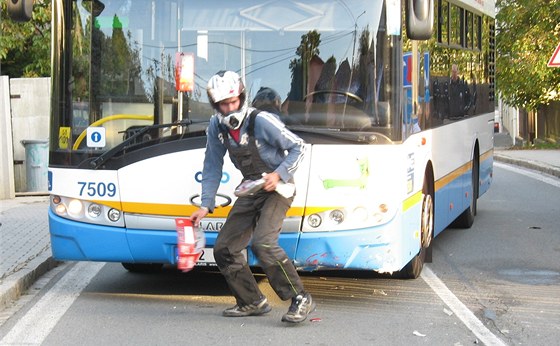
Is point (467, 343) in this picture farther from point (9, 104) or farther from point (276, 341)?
point (9, 104)

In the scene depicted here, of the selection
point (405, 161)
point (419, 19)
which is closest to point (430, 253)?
point (405, 161)

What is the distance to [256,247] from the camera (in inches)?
317

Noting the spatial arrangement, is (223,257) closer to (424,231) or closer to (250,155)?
(250,155)

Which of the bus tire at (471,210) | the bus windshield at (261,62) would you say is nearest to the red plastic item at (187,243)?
the bus windshield at (261,62)

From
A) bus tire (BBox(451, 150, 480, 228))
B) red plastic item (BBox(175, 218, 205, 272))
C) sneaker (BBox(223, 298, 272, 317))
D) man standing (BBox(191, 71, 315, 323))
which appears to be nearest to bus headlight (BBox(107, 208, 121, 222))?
red plastic item (BBox(175, 218, 205, 272))

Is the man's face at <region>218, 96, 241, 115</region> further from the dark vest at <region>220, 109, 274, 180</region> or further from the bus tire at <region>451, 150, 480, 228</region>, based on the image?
the bus tire at <region>451, 150, 480, 228</region>

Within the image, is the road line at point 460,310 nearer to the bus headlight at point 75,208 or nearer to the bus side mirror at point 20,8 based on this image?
the bus headlight at point 75,208

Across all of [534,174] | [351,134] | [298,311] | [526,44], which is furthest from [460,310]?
[526,44]

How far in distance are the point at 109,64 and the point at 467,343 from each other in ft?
11.6

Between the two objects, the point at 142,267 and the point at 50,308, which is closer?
the point at 50,308

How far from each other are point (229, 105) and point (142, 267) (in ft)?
10.6

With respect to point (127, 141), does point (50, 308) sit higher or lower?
lower

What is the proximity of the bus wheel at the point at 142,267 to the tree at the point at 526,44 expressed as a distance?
81.8 feet

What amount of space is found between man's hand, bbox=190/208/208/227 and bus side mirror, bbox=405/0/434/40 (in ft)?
6.86
